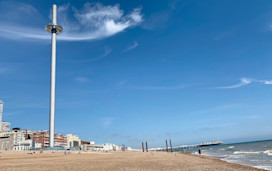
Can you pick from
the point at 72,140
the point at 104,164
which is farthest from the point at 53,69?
the point at 72,140

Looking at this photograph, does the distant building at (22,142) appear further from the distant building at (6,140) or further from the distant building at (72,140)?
the distant building at (72,140)

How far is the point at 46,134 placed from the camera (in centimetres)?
13925

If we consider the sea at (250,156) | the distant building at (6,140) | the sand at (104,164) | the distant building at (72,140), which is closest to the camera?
the sand at (104,164)

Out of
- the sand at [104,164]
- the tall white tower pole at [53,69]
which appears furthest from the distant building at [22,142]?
the sand at [104,164]

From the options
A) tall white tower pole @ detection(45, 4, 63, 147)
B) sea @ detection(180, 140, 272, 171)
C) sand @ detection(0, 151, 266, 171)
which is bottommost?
sea @ detection(180, 140, 272, 171)

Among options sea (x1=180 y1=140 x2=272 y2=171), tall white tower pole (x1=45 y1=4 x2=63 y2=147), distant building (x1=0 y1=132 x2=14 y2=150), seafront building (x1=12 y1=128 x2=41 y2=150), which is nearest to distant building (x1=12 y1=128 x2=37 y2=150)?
seafront building (x1=12 y1=128 x2=41 y2=150)

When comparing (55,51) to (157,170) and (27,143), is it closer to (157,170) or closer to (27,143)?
→ (157,170)

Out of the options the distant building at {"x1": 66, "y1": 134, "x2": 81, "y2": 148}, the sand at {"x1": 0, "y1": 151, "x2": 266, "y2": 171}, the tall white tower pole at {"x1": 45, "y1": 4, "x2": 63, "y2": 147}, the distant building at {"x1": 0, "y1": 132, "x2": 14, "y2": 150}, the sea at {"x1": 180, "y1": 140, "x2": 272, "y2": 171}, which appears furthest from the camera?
the distant building at {"x1": 66, "y1": 134, "x2": 81, "y2": 148}

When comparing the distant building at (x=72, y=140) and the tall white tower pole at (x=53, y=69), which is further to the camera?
the distant building at (x=72, y=140)

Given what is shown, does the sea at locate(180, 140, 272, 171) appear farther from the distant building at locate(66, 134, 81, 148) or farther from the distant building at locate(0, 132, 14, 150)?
the distant building at locate(0, 132, 14, 150)

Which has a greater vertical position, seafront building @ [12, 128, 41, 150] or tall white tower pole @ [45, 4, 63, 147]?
tall white tower pole @ [45, 4, 63, 147]

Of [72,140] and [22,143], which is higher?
[22,143]

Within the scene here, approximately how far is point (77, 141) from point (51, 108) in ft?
379

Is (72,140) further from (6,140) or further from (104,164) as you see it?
(104,164)
